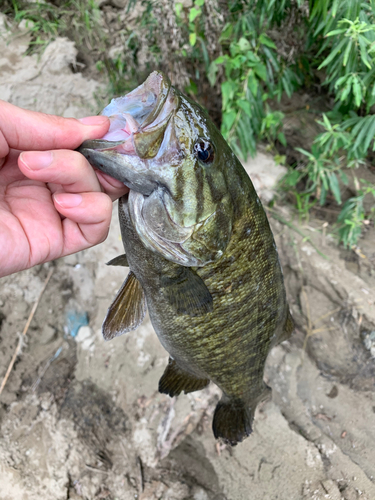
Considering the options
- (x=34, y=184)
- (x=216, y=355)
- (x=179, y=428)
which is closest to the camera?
(x=34, y=184)

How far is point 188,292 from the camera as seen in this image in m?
1.24

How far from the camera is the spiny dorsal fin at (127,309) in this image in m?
1.36

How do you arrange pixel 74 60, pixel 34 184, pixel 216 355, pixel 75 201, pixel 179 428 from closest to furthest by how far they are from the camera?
pixel 75 201 → pixel 34 184 → pixel 216 355 → pixel 179 428 → pixel 74 60

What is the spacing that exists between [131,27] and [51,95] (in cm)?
114

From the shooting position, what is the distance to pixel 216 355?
146cm

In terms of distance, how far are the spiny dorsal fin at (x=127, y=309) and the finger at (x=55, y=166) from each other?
488 millimetres

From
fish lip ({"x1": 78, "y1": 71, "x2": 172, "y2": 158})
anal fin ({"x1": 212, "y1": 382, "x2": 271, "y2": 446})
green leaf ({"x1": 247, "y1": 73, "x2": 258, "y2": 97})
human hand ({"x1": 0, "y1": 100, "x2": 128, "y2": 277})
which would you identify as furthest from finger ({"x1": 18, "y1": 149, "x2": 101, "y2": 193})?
green leaf ({"x1": 247, "y1": 73, "x2": 258, "y2": 97})

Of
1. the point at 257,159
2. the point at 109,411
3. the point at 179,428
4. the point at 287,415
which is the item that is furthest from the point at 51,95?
the point at 287,415

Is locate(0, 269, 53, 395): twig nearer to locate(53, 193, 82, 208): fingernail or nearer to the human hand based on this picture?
the human hand

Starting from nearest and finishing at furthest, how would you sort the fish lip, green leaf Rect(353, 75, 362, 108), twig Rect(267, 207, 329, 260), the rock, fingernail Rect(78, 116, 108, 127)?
1. the fish lip
2. fingernail Rect(78, 116, 108, 127)
3. green leaf Rect(353, 75, 362, 108)
4. twig Rect(267, 207, 329, 260)
5. the rock

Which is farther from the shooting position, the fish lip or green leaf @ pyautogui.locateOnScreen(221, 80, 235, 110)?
green leaf @ pyautogui.locateOnScreen(221, 80, 235, 110)

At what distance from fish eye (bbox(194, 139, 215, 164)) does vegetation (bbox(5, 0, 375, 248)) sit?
1.42 m

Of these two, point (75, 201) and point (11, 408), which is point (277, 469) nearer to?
point (11, 408)

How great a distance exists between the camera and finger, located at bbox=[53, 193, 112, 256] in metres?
1.11
